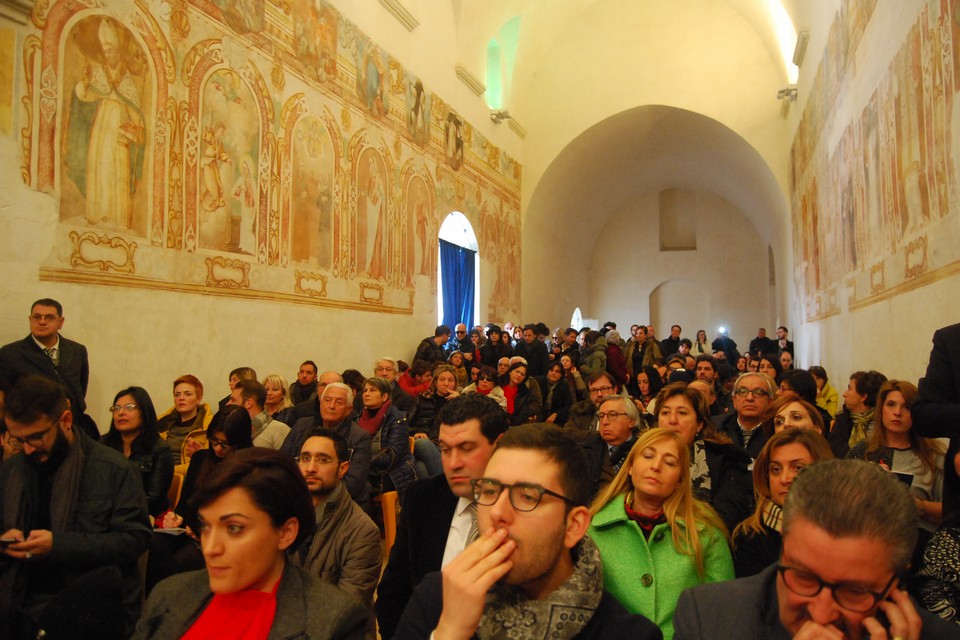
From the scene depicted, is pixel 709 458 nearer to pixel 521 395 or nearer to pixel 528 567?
pixel 528 567

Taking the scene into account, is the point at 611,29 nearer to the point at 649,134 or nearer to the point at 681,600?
the point at 649,134

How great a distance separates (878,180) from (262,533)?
808 cm

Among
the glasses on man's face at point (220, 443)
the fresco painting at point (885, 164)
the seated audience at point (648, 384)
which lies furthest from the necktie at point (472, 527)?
the seated audience at point (648, 384)

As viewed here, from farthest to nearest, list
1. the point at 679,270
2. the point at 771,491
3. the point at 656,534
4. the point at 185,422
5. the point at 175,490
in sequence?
the point at 679,270
the point at 185,422
the point at 175,490
the point at 771,491
the point at 656,534

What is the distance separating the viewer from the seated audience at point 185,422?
618 centimetres

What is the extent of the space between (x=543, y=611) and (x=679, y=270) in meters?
28.6

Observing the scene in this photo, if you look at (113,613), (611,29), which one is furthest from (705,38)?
(113,613)

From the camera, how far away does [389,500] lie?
18.6 ft

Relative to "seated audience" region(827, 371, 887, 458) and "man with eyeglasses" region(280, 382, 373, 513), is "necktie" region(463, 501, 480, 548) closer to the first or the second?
"man with eyeglasses" region(280, 382, 373, 513)

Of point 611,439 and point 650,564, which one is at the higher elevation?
point 611,439

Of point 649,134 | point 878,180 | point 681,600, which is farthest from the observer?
point 649,134

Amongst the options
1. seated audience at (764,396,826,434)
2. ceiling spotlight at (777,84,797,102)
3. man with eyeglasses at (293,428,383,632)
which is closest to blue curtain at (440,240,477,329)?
ceiling spotlight at (777,84,797,102)

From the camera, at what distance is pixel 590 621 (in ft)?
6.28

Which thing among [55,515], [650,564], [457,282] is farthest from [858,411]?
[457,282]
